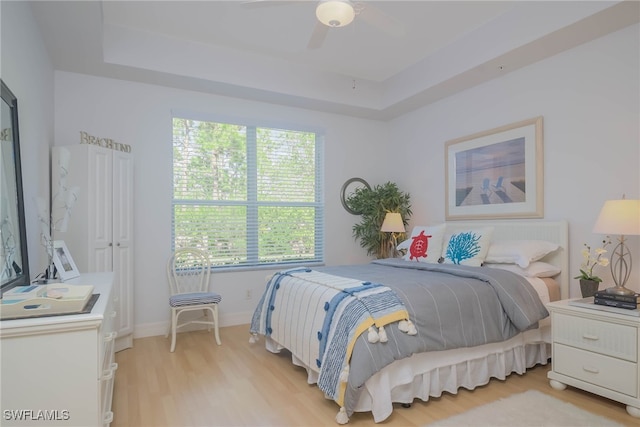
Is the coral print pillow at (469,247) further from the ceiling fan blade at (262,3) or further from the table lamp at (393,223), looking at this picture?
the ceiling fan blade at (262,3)

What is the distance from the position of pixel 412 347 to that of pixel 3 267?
2.18 m

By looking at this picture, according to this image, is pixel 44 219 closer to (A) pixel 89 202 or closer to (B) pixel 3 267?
(B) pixel 3 267

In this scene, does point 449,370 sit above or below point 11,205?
below

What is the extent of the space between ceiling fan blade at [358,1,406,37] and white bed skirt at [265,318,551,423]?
2199 millimetres

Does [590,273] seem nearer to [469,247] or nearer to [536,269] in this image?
[536,269]

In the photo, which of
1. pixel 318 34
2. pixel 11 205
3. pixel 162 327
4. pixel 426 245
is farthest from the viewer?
pixel 162 327

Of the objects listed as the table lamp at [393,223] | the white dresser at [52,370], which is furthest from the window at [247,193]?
the white dresser at [52,370]

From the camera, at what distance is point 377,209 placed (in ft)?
16.0

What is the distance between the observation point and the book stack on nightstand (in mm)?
2371

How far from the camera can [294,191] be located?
4.82m

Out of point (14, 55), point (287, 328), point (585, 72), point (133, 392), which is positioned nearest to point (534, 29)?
point (585, 72)

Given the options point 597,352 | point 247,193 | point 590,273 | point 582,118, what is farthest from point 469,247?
point 247,193

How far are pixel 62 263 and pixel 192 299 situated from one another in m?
1.33

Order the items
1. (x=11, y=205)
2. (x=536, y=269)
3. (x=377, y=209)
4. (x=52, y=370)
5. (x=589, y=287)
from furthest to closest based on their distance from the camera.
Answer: (x=377, y=209) < (x=536, y=269) < (x=589, y=287) < (x=11, y=205) < (x=52, y=370)
